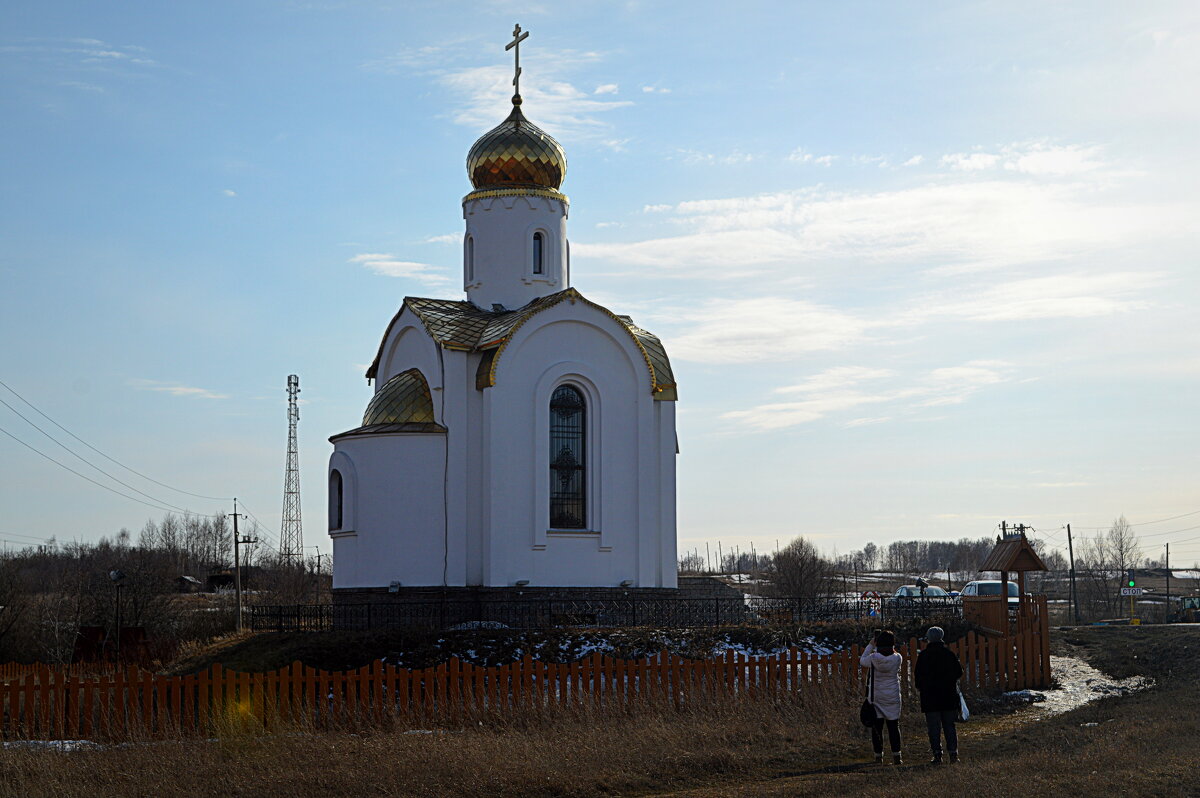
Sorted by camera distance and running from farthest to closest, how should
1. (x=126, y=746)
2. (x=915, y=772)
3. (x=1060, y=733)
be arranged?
(x=1060, y=733)
(x=126, y=746)
(x=915, y=772)

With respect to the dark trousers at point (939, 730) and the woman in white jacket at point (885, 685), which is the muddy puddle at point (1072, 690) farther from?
the woman in white jacket at point (885, 685)

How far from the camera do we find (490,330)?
25891 millimetres

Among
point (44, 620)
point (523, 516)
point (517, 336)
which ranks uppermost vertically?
point (517, 336)

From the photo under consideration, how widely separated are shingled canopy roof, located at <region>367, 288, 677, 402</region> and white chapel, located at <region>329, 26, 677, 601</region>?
4 centimetres

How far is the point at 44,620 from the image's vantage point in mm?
40312

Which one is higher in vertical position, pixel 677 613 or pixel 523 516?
pixel 523 516

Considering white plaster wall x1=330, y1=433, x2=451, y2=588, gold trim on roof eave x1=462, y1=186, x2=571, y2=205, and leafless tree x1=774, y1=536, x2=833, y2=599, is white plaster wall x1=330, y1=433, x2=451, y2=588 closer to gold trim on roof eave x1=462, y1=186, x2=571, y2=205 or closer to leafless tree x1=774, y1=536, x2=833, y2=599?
gold trim on roof eave x1=462, y1=186, x2=571, y2=205

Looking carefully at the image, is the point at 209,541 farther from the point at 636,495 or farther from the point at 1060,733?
Result: the point at 1060,733

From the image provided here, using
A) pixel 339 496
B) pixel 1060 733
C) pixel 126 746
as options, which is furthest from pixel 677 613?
pixel 126 746

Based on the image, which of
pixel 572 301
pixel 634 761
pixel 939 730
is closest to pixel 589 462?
pixel 572 301

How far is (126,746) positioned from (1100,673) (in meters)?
17.0

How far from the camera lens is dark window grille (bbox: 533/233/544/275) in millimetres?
28312

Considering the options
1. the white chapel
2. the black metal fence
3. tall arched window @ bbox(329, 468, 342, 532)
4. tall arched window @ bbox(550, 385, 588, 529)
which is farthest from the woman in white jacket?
tall arched window @ bbox(329, 468, 342, 532)

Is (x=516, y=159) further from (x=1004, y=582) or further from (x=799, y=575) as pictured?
(x=799, y=575)
